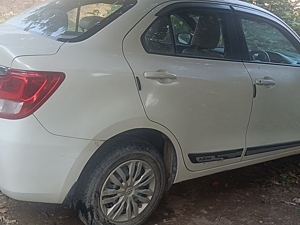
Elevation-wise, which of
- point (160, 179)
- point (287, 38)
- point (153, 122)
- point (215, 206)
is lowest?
point (215, 206)

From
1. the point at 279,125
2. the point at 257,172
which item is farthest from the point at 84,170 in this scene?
the point at 257,172

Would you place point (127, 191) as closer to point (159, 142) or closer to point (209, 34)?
point (159, 142)

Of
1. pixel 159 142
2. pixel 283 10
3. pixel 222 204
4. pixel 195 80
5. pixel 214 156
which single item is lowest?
pixel 222 204

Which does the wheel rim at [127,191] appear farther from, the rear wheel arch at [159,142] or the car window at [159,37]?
the car window at [159,37]

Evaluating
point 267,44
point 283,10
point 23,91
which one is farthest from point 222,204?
point 283,10

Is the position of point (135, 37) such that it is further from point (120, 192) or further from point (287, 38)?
point (287, 38)

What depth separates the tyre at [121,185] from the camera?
215 cm

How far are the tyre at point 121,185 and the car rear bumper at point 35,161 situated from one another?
161mm

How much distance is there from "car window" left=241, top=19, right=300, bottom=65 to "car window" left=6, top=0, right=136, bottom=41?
1.19 meters

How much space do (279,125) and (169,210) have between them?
4.33ft

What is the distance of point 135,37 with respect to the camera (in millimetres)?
2232

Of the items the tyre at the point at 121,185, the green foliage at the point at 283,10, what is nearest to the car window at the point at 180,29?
the tyre at the point at 121,185

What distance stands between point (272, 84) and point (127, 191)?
160cm

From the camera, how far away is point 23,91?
1831mm
